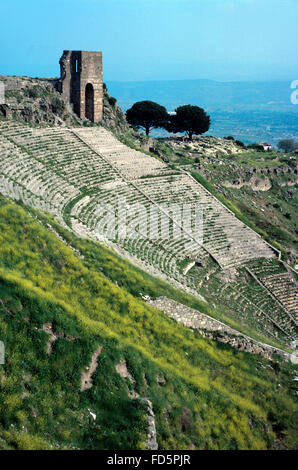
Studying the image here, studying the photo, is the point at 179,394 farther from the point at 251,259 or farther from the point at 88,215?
the point at 251,259

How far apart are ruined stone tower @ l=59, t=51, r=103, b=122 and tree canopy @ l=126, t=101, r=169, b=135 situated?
545 inches

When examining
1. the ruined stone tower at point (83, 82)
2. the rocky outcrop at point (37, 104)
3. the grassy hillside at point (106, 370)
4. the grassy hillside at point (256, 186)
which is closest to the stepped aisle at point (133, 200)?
the rocky outcrop at point (37, 104)

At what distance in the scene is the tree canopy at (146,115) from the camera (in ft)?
154

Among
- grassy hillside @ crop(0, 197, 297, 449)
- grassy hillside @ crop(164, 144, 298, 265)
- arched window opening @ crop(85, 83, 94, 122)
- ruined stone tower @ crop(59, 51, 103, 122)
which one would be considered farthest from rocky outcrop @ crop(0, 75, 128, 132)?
grassy hillside @ crop(0, 197, 297, 449)

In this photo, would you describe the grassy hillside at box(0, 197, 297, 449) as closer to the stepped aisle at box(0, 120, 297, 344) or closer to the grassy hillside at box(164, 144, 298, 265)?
the stepped aisle at box(0, 120, 297, 344)

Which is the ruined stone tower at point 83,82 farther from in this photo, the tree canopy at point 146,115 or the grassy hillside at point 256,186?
the tree canopy at point 146,115

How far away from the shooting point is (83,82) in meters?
32.3

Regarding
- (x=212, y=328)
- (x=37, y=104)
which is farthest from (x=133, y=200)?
(x=212, y=328)

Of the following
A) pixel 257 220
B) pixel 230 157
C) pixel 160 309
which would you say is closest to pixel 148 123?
pixel 230 157

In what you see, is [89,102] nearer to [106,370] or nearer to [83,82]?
[83,82]

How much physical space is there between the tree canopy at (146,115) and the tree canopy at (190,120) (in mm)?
1162

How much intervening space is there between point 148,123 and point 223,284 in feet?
102

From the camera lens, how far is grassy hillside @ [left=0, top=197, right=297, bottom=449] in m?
8.50

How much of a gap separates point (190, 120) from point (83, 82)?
1805 cm
